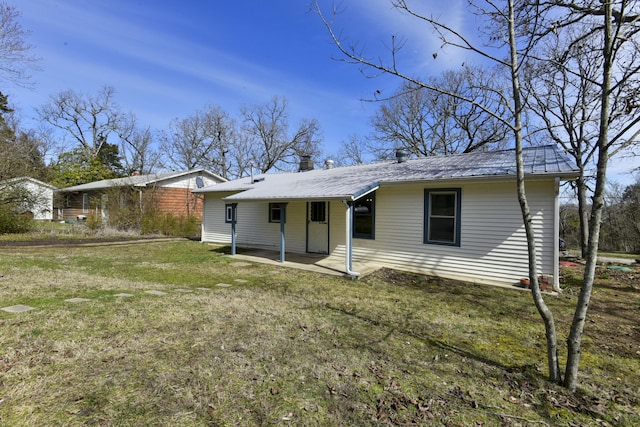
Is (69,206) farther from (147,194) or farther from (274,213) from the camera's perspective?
(274,213)

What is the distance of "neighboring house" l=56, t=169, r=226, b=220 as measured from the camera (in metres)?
17.7

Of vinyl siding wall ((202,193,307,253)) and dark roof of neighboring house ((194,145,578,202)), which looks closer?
dark roof of neighboring house ((194,145,578,202))

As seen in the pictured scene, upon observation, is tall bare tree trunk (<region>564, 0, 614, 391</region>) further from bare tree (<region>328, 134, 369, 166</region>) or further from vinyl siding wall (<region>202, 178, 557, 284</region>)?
bare tree (<region>328, 134, 369, 166</region>)

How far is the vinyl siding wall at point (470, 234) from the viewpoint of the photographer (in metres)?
6.95

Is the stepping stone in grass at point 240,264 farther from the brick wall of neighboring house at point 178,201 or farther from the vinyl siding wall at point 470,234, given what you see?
the brick wall of neighboring house at point 178,201

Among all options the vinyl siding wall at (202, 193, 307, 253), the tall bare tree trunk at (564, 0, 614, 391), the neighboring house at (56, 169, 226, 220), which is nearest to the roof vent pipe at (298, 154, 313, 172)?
the vinyl siding wall at (202, 193, 307, 253)

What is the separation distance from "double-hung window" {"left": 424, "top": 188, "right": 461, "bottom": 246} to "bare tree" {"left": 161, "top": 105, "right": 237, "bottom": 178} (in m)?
28.3

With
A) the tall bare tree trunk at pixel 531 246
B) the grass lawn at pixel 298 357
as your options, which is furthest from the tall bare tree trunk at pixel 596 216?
the grass lawn at pixel 298 357

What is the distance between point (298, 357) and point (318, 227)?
757cm

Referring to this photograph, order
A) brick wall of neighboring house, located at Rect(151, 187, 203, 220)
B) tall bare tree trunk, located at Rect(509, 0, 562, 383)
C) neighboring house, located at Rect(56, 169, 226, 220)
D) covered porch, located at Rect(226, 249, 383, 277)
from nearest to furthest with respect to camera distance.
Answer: tall bare tree trunk, located at Rect(509, 0, 562, 383), covered porch, located at Rect(226, 249, 383, 277), neighboring house, located at Rect(56, 169, 226, 220), brick wall of neighboring house, located at Rect(151, 187, 203, 220)

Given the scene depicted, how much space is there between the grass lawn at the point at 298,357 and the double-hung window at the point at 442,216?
1.94 meters

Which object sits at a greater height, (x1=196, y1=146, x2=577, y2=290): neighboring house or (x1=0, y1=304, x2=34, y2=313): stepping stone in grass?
(x1=196, y1=146, x2=577, y2=290): neighboring house

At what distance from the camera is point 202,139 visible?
33.5 m

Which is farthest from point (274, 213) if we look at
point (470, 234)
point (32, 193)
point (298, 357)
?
point (32, 193)
